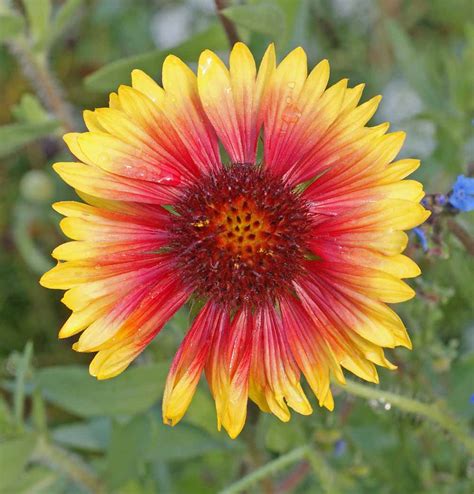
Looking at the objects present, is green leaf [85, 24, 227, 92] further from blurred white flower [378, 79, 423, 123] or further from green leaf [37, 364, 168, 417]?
blurred white flower [378, 79, 423, 123]

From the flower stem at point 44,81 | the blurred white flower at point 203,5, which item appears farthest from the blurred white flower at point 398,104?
the flower stem at point 44,81

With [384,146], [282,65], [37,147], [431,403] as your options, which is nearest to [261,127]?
[282,65]

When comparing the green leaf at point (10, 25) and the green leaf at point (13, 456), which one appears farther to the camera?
the green leaf at point (10, 25)

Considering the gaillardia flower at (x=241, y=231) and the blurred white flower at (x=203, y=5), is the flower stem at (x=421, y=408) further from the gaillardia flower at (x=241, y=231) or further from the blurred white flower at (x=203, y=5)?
the blurred white flower at (x=203, y=5)

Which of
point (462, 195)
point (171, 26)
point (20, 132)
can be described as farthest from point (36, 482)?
point (171, 26)

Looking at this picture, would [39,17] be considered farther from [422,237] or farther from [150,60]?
[422,237]

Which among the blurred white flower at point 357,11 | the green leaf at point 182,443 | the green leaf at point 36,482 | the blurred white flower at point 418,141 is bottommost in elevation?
the green leaf at point 36,482

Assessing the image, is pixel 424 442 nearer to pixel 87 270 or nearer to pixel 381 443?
pixel 381 443
